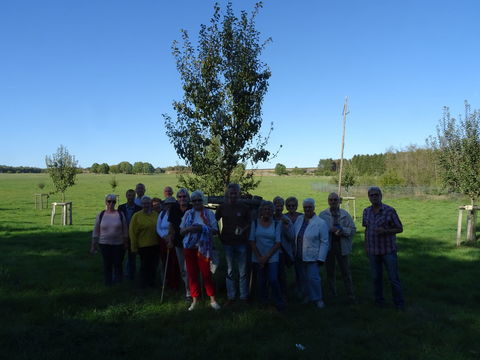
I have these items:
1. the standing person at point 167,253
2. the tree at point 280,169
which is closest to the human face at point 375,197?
the standing person at point 167,253

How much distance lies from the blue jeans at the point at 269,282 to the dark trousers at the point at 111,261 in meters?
2.85

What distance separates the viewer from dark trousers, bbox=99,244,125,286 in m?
7.42

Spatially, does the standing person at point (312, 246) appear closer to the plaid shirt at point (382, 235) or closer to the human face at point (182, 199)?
the plaid shirt at point (382, 235)

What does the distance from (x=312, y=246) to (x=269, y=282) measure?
934 mm

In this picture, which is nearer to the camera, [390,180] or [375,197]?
[375,197]

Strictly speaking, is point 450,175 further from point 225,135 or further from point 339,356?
point 339,356

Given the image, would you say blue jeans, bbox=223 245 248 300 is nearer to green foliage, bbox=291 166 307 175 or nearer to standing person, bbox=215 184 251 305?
standing person, bbox=215 184 251 305

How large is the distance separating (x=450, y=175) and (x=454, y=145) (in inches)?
44.2

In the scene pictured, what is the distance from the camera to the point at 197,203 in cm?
633

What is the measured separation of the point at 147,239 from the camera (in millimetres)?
7211

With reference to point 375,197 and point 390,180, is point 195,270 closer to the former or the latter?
point 375,197

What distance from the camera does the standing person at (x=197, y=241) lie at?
631 centimetres

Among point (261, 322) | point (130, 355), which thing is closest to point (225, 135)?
point (261, 322)

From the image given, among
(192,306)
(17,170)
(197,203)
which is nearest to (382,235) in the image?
(197,203)
